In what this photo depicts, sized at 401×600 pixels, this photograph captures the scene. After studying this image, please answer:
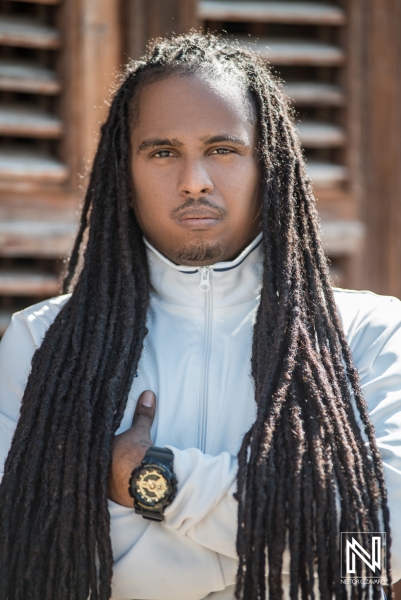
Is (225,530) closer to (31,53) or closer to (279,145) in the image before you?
(279,145)

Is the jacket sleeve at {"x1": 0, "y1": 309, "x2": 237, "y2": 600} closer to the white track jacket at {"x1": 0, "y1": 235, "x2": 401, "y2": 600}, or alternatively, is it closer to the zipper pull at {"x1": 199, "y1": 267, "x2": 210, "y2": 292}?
the white track jacket at {"x1": 0, "y1": 235, "x2": 401, "y2": 600}

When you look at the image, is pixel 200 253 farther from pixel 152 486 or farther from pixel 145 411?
pixel 152 486

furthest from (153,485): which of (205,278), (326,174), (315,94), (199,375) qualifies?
(315,94)

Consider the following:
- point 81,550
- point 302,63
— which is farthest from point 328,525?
point 302,63

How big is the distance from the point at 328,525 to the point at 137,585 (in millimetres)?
509

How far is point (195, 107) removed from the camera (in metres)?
2.44

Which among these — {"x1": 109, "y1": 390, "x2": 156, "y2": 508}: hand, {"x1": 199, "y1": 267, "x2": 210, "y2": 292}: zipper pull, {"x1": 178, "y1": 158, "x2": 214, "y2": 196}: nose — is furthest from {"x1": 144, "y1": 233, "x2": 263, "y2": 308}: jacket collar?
{"x1": 109, "y1": 390, "x2": 156, "y2": 508}: hand

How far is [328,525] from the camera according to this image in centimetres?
200

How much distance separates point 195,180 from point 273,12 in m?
1.69

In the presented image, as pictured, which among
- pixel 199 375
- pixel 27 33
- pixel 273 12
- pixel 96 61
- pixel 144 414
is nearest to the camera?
pixel 144 414

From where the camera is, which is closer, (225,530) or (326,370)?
(225,530)

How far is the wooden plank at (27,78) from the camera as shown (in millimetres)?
3439

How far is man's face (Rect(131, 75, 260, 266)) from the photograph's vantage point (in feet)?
7.90

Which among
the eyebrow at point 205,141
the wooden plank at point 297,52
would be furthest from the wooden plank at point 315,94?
the eyebrow at point 205,141
